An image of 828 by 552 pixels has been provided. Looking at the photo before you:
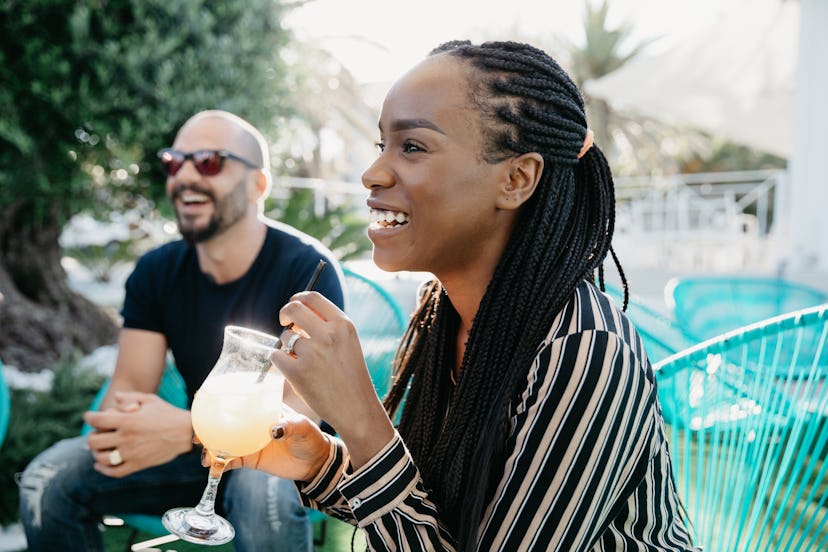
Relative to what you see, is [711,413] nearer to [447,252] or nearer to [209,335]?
[447,252]

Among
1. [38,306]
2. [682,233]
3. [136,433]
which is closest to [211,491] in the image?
[136,433]

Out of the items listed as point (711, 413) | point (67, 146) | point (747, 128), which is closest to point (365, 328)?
point (711, 413)

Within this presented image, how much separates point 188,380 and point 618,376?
198cm

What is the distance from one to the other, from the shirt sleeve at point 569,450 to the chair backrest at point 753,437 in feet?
1.83

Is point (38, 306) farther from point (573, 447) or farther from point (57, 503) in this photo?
point (573, 447)

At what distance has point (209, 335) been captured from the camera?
2.74m

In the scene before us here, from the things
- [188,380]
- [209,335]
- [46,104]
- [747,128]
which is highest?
[747,128]

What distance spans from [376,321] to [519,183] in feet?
5.90

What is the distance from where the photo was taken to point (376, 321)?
3.23 metres

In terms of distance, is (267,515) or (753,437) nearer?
(753,437)

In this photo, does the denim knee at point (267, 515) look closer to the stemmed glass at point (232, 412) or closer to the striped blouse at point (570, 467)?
the stemmed glass at point (232, 412)

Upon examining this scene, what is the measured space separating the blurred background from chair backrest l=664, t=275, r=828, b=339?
136 cm

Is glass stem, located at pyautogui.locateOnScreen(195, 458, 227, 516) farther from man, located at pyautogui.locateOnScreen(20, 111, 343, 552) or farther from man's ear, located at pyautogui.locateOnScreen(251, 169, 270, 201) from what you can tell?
man's ear, located at pyautogui.locateOnScreen(251, 169, 270, 201)

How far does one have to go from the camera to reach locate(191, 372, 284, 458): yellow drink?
164 centimetres
